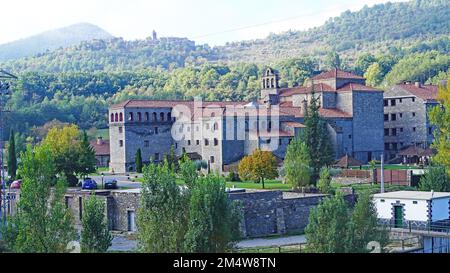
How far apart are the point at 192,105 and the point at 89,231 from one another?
98.0ft

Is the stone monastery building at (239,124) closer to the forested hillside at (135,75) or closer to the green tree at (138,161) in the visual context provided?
the green tree at (138,161)

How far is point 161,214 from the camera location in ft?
48.5

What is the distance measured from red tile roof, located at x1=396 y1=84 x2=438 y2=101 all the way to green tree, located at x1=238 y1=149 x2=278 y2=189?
1961 cm

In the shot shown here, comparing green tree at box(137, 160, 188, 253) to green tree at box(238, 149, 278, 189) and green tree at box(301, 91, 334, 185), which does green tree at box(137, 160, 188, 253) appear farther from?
green tree at box(301, 91, 334, 185)

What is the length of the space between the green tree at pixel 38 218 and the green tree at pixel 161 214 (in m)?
1.69

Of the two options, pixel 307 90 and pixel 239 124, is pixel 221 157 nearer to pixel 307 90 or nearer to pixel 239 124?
pixel 239 124

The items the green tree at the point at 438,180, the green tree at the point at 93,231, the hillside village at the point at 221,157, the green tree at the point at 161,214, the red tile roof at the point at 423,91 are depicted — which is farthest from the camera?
the red tile roof at the point at 423,91

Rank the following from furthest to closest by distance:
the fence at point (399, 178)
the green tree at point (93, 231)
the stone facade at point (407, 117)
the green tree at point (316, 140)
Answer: the stone facade at point (407, 117)
the green tree at point (316, 140)
the fence at point (399, 178)
the green tree at point (93, 231)

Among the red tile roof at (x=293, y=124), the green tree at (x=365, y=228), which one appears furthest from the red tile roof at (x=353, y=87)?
the green tree at (x=365, y=228)

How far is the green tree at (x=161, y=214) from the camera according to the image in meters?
14.3

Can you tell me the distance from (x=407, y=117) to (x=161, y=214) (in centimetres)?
3683

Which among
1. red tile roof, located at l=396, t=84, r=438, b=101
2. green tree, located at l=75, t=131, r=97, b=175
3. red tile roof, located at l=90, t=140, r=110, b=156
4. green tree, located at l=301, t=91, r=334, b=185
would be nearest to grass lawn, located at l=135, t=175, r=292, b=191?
green tree, located at l=301, t=91, r=334, b=185

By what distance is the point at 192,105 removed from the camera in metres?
44.7
